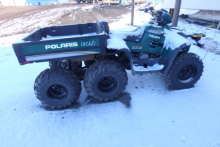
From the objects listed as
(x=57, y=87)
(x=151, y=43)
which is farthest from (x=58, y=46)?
(x=151, y=43)

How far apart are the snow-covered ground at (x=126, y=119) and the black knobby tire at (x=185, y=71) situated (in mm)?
162

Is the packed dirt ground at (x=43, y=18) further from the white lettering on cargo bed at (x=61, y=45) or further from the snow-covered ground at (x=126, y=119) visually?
the white lettering on cargo bed at (x=61, y=45)

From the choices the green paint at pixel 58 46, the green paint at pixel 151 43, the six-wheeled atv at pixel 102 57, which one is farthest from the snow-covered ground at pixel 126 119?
the green paint at pixel 58 46

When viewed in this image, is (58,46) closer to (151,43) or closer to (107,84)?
(107,84)

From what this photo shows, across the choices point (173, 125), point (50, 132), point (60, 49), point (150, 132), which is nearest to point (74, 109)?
point (50, 132)

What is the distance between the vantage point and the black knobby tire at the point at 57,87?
2600 millimetres

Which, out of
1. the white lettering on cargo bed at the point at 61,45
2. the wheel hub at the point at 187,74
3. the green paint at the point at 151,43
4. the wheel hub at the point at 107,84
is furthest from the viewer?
the wheel hub at the point at 187,74

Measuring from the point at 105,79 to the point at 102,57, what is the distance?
466 millimetres

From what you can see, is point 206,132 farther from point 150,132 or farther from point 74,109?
point 74,109

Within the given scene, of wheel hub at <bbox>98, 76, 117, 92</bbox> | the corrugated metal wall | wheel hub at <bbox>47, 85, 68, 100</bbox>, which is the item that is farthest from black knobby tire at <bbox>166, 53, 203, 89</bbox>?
the corrugated metal wall

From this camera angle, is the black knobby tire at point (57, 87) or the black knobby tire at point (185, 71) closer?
the black knobby tire at point (57, 87)

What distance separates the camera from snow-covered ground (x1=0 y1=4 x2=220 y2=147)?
222 cm

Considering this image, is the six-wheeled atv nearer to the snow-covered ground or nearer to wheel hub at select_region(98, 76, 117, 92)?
wheel hub at select_region(98, 76, 117, 92)

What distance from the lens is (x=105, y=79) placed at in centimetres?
297
